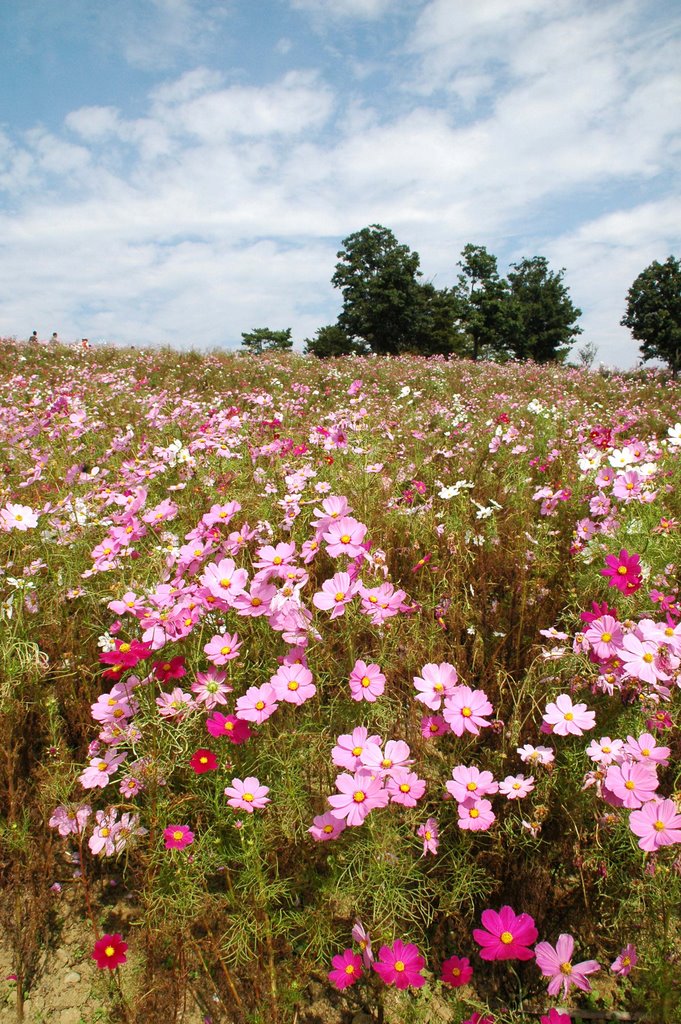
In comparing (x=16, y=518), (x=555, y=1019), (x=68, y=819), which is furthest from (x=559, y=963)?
(x=16, y=518)

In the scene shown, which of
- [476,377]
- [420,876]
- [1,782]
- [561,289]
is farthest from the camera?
[561,289]

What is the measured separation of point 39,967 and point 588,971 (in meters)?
1.37

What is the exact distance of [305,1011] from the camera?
132 cm

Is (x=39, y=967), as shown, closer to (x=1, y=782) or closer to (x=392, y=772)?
(x=1, y=782)

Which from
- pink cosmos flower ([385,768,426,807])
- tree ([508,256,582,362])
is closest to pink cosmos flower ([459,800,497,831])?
pink cosmos flower ([385,768,426,807])

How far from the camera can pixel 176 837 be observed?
1.34 meters

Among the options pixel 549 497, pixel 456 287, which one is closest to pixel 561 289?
pixel 456 287

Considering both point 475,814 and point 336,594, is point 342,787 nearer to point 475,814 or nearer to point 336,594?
A: point 475,814

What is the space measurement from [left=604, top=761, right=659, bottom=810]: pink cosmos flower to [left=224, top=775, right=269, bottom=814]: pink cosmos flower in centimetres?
80

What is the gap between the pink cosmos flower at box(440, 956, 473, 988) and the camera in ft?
4.04

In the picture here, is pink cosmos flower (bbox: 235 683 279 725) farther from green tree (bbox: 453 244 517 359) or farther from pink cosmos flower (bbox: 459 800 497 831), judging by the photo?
green tree (bbox: 453 244 517 359)

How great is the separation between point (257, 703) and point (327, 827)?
0.34m

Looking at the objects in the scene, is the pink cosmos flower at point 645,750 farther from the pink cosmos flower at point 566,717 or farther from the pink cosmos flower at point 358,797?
the pink cosmos flower at point 358,797

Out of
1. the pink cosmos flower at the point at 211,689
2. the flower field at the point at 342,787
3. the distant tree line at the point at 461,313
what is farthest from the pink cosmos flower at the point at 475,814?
the distant tree line at the point at 461,313
